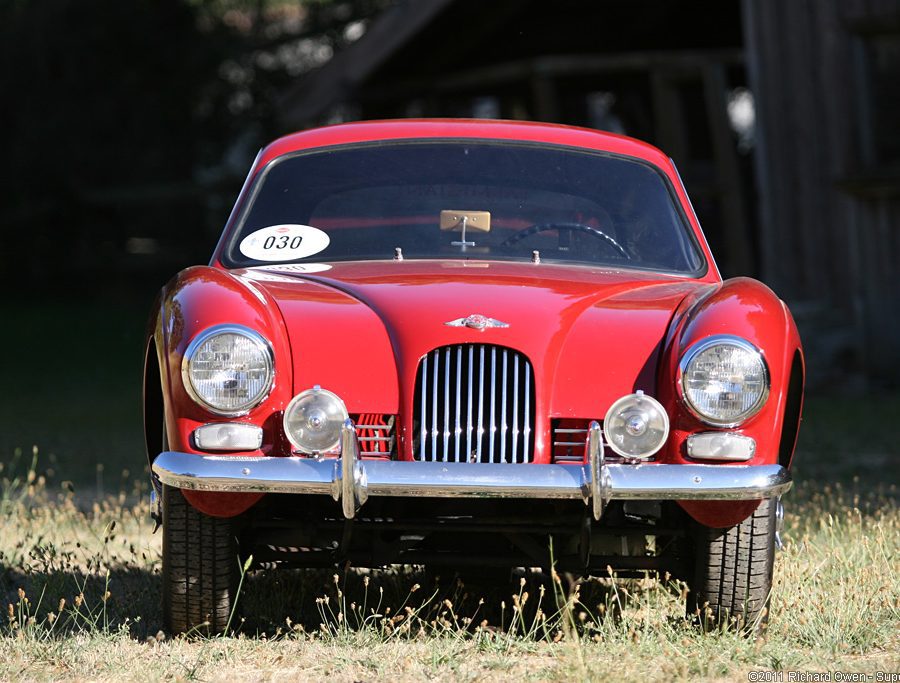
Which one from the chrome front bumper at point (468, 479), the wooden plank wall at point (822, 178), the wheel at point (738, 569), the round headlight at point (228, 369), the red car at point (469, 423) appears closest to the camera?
the chrome front bumper at point (468, 479)

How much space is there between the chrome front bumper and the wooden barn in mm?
8270

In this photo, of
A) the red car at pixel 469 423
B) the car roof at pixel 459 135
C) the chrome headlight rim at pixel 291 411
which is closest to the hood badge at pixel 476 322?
the red car at pixel 469 423

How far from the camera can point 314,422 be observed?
369 cm

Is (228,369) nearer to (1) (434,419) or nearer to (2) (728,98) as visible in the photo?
(1) (434,419)

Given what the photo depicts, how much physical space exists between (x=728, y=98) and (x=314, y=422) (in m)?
11.3

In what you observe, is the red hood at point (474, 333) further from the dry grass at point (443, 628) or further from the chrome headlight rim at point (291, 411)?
the dry grass at point (443, 628)

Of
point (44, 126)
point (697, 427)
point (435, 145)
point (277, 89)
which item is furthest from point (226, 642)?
point (277, 89)

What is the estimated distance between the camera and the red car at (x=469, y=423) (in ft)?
11.9

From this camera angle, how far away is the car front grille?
12.2 ft

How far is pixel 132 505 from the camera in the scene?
6.65 meters

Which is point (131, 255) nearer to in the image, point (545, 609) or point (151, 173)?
point (151, 173)

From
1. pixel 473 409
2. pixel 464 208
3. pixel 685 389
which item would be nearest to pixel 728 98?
pixel 464 208

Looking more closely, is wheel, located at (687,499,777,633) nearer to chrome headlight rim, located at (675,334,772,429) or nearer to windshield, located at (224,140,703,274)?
chrome headlight rim, located at (675,334,772,429)

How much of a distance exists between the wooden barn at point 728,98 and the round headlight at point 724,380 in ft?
26.4
